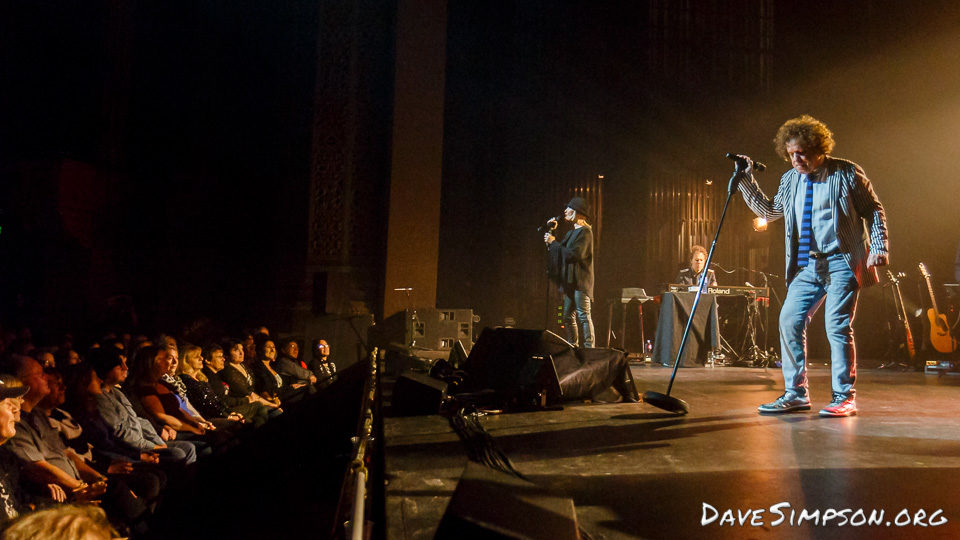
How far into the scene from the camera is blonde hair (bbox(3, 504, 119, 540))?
1.61 meters

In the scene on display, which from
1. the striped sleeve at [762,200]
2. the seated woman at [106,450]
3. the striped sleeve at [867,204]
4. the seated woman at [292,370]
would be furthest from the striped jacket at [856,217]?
the seated woman at [292,370]

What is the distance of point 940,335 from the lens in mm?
8117

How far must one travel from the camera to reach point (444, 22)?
10234 millimetres

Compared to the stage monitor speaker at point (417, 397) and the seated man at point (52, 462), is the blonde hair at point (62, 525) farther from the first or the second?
the stage monitor speaker at point (417, 397)

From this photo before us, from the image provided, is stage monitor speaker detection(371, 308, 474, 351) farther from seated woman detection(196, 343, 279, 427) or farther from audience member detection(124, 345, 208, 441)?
audience member detection(124, 345, 208, 441)

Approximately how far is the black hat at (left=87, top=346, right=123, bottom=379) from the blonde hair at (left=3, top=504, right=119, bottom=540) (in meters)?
3.33

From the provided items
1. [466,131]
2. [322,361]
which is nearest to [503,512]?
[322,361]

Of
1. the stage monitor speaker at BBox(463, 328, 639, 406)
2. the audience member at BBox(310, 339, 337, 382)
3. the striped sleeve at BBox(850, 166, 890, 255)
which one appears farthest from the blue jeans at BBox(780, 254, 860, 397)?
the audience member at BBox(310, 339, 337, 382)

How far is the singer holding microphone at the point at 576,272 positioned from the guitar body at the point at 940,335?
4.43 meters

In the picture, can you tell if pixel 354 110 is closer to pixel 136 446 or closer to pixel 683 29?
pixel 683 29

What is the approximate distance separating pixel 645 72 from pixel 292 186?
6.00m

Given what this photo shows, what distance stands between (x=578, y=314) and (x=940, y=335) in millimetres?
4648

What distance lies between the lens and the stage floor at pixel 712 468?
1.89m

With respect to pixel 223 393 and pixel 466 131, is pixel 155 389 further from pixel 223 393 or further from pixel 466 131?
pixel 466 131
